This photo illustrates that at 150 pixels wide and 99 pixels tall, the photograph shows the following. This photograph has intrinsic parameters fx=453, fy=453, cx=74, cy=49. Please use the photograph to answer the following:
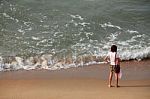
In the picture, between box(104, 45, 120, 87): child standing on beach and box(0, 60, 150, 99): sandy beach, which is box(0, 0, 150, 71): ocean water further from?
box(104, 45, 120, 87): child standing on beach

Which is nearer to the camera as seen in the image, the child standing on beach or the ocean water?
the child standing on beach

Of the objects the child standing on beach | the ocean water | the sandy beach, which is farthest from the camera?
the ocean water

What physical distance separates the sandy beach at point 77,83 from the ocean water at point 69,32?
1.61 ft

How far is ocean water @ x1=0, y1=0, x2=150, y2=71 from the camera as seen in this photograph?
1362 cm

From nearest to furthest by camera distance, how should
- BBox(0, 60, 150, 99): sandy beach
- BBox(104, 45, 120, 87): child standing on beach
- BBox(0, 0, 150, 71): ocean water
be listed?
BBox(0, 60, 150, 99): sandy beach < BBox(104, 45, 120, 87): child standing on beach < BBox(0, 0, 150, 71): ocean water

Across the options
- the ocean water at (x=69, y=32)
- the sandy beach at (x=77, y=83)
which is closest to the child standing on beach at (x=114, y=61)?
the sandy beach at (x=77, y=83)

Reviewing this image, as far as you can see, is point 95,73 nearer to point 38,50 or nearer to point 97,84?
point 97,84

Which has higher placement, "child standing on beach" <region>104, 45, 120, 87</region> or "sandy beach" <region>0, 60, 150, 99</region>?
"child standing on beach" <region>104, 45, 120, 87</region>

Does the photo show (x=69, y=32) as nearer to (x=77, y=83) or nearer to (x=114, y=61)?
(x=77, y=83)

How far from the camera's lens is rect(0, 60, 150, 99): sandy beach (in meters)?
11.2

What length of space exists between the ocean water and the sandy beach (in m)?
0.49

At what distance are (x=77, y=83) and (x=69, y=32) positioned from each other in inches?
163

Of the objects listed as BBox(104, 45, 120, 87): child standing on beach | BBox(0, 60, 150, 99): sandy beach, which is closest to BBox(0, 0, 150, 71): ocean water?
BBox(0, 60, 150, 99): sandy beach

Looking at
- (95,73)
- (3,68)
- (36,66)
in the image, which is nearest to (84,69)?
(95,73)
